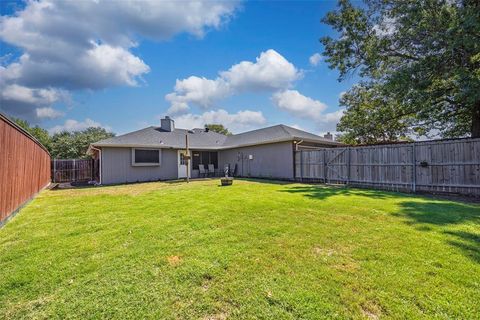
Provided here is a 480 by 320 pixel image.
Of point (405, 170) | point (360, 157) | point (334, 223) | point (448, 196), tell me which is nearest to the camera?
point (334, 223)

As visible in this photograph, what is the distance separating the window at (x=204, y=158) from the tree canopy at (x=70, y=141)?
69.2 ft

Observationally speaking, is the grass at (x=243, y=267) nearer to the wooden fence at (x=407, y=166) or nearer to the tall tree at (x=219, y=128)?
the wooden fence at (x=407, y=166)

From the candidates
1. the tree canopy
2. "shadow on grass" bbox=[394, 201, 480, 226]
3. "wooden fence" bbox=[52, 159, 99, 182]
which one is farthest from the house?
the tree canopy

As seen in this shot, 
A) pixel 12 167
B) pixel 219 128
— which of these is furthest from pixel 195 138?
pixel 219 128

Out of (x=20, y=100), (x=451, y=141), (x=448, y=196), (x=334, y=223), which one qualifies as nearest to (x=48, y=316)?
(x=334, y=223)

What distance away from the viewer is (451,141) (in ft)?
26.0

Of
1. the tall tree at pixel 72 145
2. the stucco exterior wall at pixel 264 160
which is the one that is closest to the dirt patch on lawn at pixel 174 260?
the stucco exterior wall at pixel 264 160

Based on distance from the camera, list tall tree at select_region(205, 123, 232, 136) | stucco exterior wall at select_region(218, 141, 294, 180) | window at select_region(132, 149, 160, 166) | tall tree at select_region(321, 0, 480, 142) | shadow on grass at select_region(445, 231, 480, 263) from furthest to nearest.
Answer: tall tree at select_region(205, 123, 232, 136)
window at select_region(132, 149, 160, 166)
stucco exterior wall at select_region(218, 141, 294, 180)
tall tree at select_region(321, 0, 480, 142)
shadow on grass at select_region(445, 231, 480, 263)

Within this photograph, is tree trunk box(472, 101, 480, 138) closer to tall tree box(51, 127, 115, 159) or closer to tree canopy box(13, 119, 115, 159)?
tree canopy box(13, 119, 115, 159)

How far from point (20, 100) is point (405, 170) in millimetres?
27669

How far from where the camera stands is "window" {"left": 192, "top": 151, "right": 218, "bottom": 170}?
16.6 meters

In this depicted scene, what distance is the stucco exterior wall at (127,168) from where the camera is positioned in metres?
12.9

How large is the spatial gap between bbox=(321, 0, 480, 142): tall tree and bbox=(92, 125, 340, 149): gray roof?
4.16m

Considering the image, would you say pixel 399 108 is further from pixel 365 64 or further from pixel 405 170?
pixel 405 170
